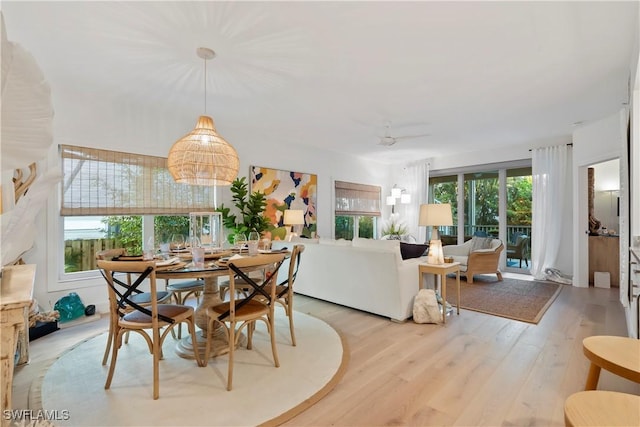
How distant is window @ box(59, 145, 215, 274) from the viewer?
346 centimetres

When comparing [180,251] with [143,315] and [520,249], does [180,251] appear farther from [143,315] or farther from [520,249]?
[520,249]

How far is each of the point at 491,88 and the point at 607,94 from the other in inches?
57.9

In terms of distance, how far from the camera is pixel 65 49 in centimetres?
251

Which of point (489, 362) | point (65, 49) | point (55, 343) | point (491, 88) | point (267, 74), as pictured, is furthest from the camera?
Answer: point (491, 88)

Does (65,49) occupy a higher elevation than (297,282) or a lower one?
higher

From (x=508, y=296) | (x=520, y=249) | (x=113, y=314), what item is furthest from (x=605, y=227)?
(x=113, y=314)

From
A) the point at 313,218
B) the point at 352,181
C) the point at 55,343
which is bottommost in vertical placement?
the point at 55,343

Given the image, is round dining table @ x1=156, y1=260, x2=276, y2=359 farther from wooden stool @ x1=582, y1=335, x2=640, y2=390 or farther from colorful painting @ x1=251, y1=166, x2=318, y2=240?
colorful painting @ x1=251, y1=166, x2=318, y2=240

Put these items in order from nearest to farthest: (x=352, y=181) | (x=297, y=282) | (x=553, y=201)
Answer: (x=297, y=282), (x=553, y=201), (x=352, y=181)

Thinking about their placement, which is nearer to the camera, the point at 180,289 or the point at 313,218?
the point at 180,289

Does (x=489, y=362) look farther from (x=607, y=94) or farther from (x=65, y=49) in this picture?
(x=65, y=49)

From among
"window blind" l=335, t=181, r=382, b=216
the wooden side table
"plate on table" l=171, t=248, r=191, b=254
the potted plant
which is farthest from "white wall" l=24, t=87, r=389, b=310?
the potted plant

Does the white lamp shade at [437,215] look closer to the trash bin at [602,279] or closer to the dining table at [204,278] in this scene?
the dining table at [204,278]

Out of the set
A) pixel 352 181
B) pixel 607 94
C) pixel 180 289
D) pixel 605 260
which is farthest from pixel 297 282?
pixel 605 260
